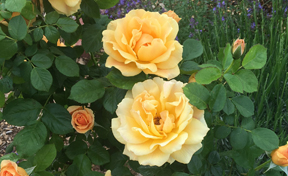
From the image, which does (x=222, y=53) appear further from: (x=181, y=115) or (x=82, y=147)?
(x=82, y=147)

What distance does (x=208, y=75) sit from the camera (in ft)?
1.88

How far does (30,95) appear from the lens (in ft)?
2.50

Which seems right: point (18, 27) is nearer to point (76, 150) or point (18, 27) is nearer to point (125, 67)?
point (125, 67)

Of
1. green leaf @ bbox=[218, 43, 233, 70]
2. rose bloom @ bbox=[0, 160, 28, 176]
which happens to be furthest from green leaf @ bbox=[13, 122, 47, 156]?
green leaf @ bbox=[218, 43, 233, 70]

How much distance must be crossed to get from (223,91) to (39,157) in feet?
1.60

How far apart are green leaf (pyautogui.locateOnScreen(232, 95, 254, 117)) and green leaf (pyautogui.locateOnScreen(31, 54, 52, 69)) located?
0.49m

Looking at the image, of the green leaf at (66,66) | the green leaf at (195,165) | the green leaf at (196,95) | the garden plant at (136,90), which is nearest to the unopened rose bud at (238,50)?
the garden plant at (136,90)

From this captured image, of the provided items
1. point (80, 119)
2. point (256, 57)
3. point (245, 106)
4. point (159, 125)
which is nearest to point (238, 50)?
point (256, 57)

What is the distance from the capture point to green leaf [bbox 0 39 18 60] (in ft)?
1.99

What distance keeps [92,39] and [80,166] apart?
0.40 m

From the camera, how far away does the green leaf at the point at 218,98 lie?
0.58 meters

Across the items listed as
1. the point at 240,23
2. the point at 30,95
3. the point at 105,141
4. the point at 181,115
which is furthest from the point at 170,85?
the point at 240,23

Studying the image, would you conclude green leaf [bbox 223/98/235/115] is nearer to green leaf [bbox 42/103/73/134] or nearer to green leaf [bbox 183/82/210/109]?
green leaf [bbox 183/82/210/109]

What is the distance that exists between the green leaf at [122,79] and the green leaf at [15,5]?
9.3 inches
